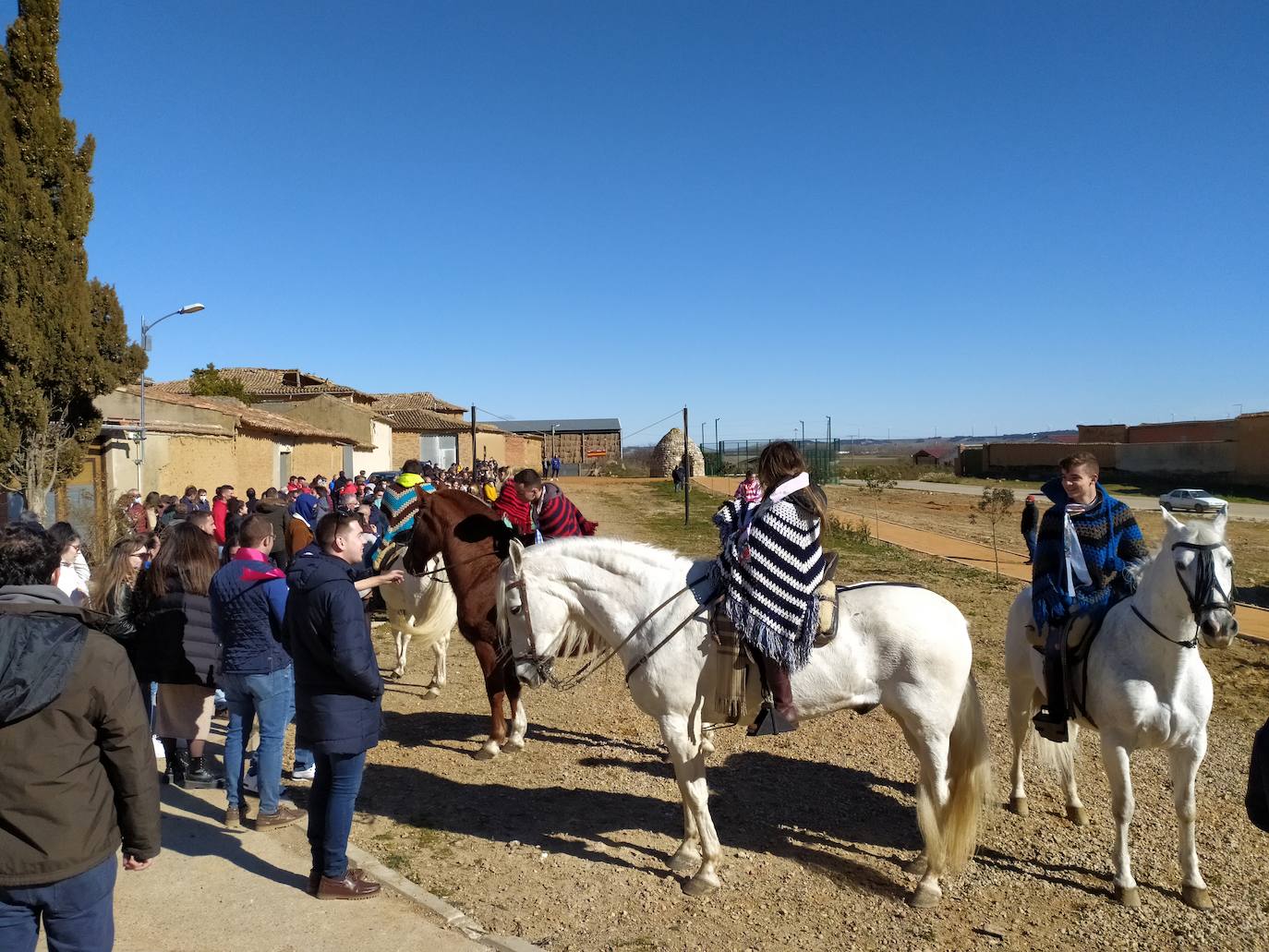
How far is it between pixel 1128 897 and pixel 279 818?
4.53 metres

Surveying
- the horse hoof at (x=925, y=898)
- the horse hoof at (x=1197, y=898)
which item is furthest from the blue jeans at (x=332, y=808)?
the horse hoof at (x=1197, y=898)

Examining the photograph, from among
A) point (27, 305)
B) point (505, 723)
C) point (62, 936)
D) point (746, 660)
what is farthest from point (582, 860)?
point (27, 305)

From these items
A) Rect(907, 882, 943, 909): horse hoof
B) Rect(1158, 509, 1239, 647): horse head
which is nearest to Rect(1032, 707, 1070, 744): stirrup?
Rect(1158, 509, 1239, 647): horse head

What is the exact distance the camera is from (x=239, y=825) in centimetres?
447

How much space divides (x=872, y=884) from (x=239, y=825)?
3558 mm

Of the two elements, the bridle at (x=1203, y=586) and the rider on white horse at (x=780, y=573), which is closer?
the bridle at (x=1203, y=586)

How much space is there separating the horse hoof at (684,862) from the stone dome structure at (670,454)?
142 feet

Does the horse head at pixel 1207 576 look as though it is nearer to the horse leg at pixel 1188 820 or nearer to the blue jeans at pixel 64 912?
the horse leg at pixel 1188 820

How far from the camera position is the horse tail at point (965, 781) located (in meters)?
3.93

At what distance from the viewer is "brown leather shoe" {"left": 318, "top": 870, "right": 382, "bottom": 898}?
3.69 metres

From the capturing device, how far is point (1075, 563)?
162 inches

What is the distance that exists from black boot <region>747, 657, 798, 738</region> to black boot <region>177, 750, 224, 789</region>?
11.8ft

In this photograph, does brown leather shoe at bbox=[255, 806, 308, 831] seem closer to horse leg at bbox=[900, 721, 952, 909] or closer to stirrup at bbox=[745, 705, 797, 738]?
stirrup at bbox=[745, 705, 797, 738]

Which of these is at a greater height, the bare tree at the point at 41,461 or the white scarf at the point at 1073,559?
the bare tree at the point at 41,461
